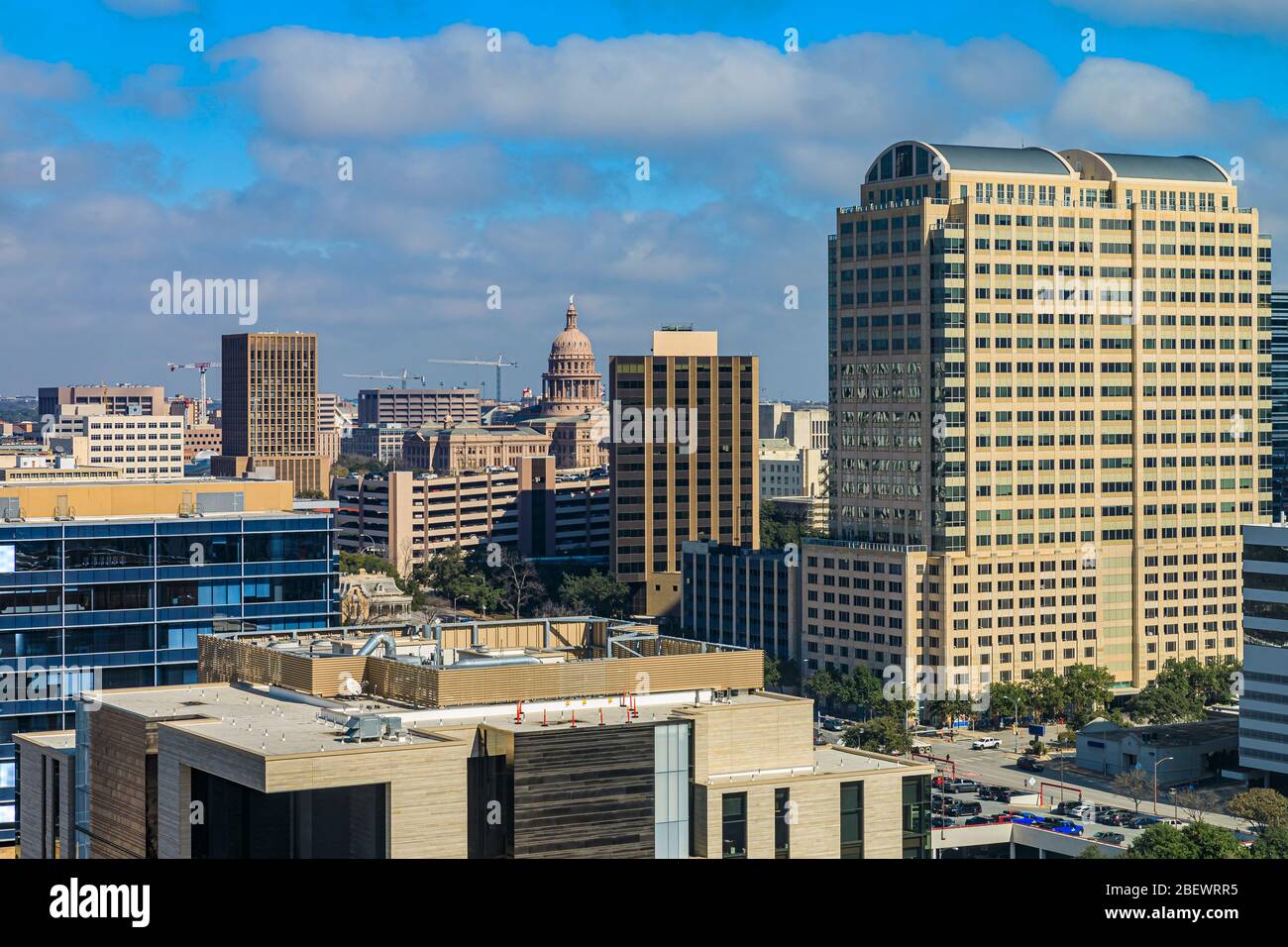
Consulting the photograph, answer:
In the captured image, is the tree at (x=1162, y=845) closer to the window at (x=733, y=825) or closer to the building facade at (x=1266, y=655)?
the building facade at (x=1266, y=655)

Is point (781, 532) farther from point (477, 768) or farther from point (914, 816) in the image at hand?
point (477, 768)

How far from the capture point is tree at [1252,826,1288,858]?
61.5m

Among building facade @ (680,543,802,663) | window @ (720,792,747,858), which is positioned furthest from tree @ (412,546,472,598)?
window @ (720,792,747,858)

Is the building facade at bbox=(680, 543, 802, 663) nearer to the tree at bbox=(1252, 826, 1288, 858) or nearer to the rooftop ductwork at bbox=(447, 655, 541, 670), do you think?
the tree at bbox=(1252, 826, 1288, 858)

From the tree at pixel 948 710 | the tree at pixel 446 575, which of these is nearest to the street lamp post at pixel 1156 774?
the tree at pixel 948 710

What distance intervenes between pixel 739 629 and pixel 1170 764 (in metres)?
39.2

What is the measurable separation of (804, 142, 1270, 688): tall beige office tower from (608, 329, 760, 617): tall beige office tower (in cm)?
2694

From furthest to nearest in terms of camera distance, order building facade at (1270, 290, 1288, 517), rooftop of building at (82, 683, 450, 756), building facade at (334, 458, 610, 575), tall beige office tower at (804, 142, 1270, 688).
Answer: building facade at (334, 458, 610, 575)
building facade at (1270, 290, 1288, 517)
tall beige office tower at (804, 142, 1270, 688)
rooftop of building at (82, 683, 450, 756)

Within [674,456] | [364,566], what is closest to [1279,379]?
[674,456]

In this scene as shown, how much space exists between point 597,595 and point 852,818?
10595 cm

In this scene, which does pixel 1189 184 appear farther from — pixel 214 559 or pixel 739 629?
pixel 214 559

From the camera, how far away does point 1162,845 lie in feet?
192
